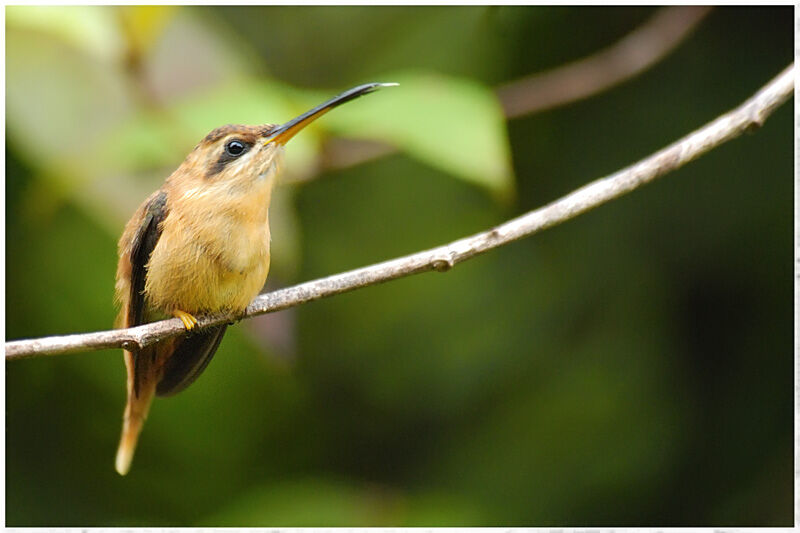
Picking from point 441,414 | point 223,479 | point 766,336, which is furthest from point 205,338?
point 766,336

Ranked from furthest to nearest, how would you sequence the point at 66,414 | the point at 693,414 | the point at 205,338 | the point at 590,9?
the point at 590,9 → the point at 693,414 → the point at 66,414 → the point at 205,338

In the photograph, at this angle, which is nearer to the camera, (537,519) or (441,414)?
(537,519)

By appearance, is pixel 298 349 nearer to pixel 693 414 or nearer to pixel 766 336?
pixel 693 414

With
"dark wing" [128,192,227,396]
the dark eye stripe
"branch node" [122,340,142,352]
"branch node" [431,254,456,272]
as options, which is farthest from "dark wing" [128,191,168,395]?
"branch node" [431,254,456,272]

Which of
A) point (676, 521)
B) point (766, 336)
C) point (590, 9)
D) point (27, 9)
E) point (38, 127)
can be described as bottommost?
point (676, 521)

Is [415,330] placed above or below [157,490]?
above

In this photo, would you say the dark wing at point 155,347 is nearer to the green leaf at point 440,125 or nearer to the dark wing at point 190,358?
the dark wing at point 190,358

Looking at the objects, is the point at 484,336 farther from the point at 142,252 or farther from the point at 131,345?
the point at 131,345
